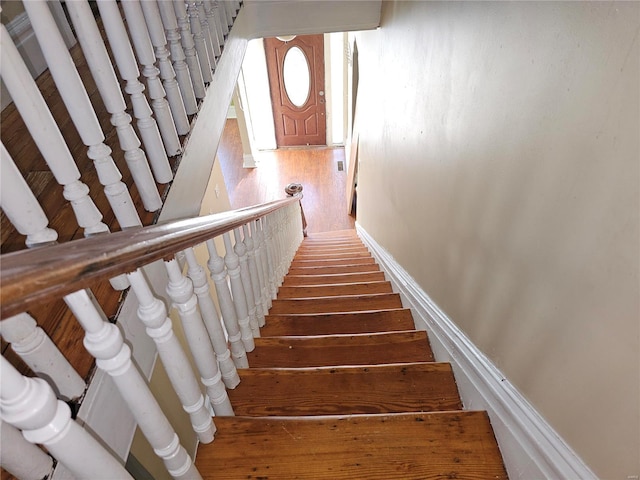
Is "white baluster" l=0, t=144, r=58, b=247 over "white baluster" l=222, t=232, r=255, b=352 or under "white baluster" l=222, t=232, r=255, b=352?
over

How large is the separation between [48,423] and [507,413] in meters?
1.08

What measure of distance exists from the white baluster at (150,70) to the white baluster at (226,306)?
47 centimetres

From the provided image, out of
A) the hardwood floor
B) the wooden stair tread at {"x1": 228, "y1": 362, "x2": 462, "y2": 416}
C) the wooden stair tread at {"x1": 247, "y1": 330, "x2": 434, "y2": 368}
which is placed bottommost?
the hardwood floor

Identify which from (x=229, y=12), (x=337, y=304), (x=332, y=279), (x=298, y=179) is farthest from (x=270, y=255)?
(x=298, y=179)

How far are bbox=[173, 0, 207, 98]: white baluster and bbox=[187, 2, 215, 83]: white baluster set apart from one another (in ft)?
0.13

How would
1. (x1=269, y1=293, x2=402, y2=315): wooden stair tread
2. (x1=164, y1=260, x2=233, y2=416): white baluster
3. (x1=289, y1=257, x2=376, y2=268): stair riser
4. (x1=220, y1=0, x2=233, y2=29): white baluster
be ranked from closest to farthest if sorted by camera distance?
(x1=164, y1=260, x2=233, y2=416): white baluster
(x1=269, y1=293, x2=402, y2=315): wooden stair tread
(x1=220, y1=0, x2=233, y2=29): white baluster
(x1=289, y1=257, x2=376, y2=268): stair riser

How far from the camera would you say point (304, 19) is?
312 cm

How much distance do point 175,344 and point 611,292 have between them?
858 millimetres

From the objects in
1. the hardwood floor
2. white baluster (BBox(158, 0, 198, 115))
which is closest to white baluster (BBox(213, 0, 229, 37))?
white baluster (BBox(158, 0, 198, 115))

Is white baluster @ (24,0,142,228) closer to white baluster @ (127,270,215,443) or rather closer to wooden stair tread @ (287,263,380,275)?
white baluster @ (127,270,215,443)

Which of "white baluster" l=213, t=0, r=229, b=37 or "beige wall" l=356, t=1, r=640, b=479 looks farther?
"white baluster" l=213, t=0, r=229, b=37

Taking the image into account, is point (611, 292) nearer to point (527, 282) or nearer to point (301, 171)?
point (527, 282)

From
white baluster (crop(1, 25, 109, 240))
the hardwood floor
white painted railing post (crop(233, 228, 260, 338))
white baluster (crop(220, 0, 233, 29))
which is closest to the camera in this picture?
white baluster (crop(1, 25, 109, 240))

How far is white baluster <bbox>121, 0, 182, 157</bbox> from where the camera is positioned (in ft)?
3.62
